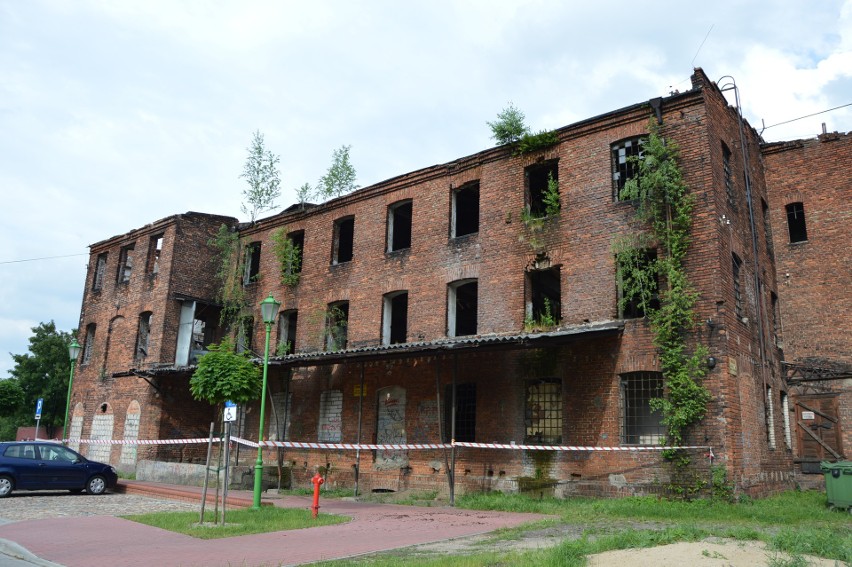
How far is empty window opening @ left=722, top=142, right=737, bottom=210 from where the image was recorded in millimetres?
16359

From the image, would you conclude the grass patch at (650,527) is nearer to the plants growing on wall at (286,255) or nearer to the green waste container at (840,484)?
the green waste container at (840,484)

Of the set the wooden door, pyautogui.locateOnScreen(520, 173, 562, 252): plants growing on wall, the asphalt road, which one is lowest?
the asphalt road

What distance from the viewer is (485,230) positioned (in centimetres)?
1841

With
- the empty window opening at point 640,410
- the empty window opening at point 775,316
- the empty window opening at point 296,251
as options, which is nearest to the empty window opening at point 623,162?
the empty window opening at point 640,410

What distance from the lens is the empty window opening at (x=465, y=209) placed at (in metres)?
19.6

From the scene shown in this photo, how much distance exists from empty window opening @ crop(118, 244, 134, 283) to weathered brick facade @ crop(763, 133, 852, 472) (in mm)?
23964

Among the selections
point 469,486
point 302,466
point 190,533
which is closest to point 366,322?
point 302,466

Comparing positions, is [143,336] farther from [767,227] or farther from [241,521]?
[767,227]

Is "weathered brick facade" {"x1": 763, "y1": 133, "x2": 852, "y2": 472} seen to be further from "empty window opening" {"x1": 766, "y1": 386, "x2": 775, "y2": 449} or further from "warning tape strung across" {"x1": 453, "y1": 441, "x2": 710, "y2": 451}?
"warning tape strung across" {"x1": 453, "y1": 441, "x2": 710, "y2": 451}

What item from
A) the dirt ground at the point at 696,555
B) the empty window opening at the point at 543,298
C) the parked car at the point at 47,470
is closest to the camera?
the dirt ground at the point at 696,555

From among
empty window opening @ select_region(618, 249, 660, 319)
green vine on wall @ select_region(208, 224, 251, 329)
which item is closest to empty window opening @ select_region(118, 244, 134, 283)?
green vine on wall @ select_region(208, 224, 251, 329)

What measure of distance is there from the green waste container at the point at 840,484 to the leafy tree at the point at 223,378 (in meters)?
13.3

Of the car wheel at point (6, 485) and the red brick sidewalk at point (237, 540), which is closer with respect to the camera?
the red brick sidewalk at point (237, 540)

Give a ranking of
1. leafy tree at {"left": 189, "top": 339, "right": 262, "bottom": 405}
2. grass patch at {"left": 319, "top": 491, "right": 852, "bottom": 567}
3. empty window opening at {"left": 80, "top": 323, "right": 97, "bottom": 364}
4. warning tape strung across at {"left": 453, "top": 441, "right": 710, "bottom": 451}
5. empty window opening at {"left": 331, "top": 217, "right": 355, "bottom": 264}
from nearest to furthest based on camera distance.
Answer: grass patch at {"left": 319, "top": 491, "right": 852, "bottom": 567} → warning tape strung across at {"left": 453, "top": 441, "right": 710, "bottom": 451} → leafy tree at {"left": 189, "top": 339, "right": 262, "bottom": 405} → empty window opening at {"left": 331, "top": 217, "right": 355, "bottom": 264} → empty window opening at {"left": 80, "top": 323, "right": 97, "bottom": 364}
